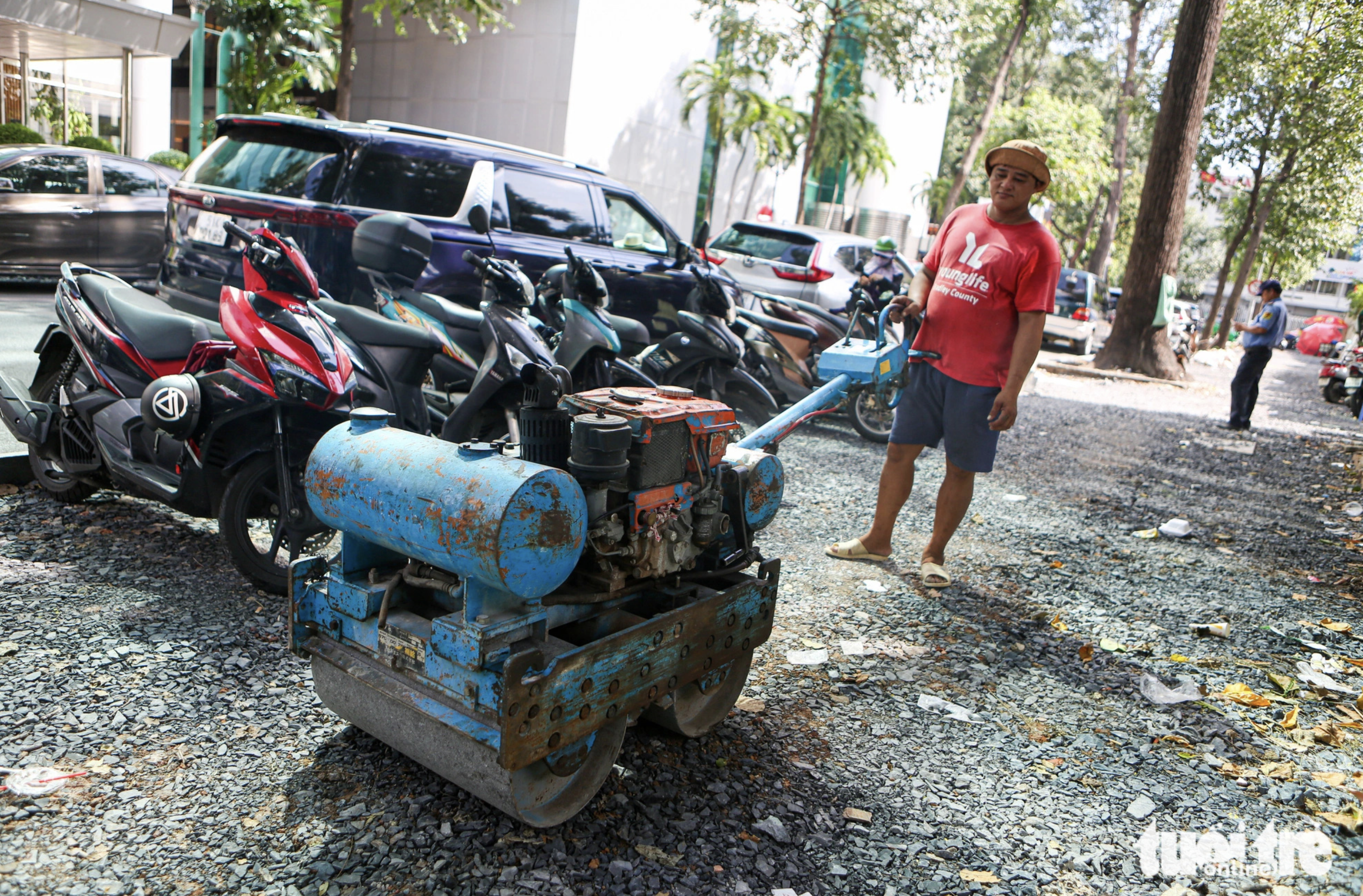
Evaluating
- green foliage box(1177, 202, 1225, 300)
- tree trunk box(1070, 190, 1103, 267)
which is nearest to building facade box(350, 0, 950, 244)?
tree trunk box(1070, 190, 1103, 267)

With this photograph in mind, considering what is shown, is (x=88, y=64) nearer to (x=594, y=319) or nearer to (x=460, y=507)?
(x=594, y=319)

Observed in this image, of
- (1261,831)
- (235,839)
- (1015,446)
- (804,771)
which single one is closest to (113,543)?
(235,839)

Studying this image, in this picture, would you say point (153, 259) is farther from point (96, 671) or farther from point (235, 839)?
point (235, 839)

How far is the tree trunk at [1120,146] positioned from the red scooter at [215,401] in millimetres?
30262

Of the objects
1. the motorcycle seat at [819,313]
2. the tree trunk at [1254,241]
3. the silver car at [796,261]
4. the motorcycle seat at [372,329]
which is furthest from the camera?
the tree trunk at [1254,241]

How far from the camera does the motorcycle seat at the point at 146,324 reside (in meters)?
3.88

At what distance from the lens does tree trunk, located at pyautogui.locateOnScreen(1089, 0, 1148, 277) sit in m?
30.5

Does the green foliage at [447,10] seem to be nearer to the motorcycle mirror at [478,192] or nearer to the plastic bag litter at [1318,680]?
the motorcycle mirror at [478,192]

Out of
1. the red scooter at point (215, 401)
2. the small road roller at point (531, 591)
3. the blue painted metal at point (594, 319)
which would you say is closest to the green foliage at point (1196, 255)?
the blue painted metal at point (594, 319)

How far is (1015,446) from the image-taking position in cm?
884

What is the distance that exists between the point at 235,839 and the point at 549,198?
5.52 meters

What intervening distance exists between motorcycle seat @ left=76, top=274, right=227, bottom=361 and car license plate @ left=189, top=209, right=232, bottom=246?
5.79 feet

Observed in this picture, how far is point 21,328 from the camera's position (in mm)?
7852

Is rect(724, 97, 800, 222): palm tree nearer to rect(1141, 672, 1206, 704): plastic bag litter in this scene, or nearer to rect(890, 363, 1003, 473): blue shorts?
rect(890, 363, 1003, 473): blue shorts
